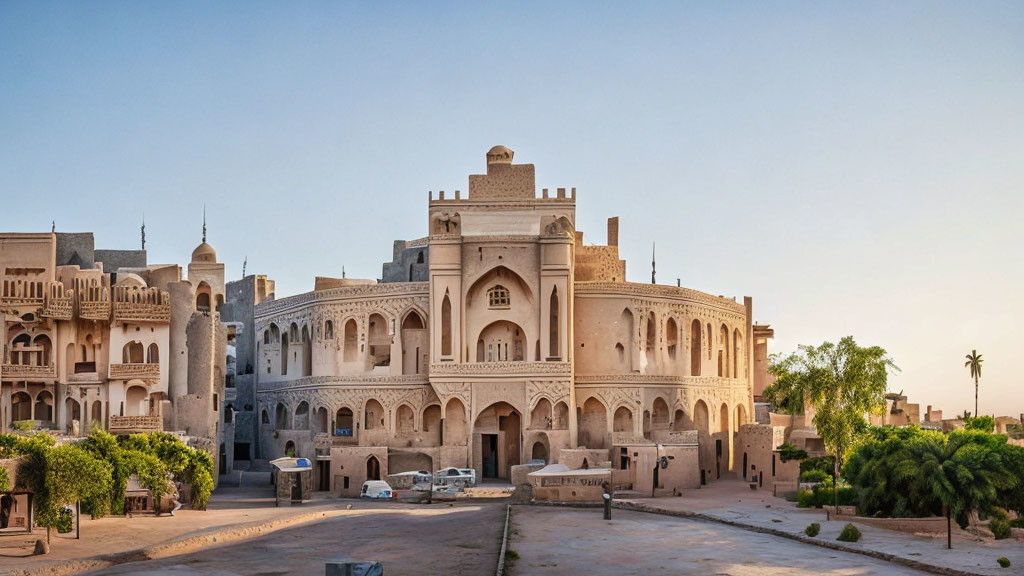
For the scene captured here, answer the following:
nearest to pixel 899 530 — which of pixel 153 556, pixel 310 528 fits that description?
pixel 310 528

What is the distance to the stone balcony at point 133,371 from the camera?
197 feet

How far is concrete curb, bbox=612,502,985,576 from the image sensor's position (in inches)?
1455

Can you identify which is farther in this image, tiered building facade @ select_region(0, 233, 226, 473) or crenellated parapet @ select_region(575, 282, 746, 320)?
crenellated parapet @ select_region(575, 282, 746, 320)

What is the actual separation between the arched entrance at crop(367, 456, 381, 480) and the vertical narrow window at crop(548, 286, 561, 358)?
34.5 ft

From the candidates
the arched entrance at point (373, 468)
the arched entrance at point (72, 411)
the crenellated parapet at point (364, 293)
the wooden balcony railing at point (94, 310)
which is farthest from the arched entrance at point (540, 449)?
the arched entrance at point (72, 411)

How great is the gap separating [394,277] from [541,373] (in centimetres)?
2177

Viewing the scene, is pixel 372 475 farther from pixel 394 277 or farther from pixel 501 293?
pixel 394 277

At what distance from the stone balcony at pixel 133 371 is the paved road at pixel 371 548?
14264 mm

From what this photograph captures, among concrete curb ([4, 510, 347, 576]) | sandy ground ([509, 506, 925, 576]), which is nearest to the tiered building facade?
concrete curb ([4, 510, 347, 576])

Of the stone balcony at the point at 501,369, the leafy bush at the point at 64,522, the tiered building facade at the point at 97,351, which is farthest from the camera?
the stone balcony at the point at 501,369

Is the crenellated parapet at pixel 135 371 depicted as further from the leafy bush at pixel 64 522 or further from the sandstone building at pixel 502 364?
the leafy bush at pixel 64 522

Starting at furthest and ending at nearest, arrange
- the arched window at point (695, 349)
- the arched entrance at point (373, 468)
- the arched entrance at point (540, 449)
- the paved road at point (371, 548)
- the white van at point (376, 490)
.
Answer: the arched window at point (695, 349) → the arched entrance at point (540, 449) → the arched entrance at point (373, 468) → the white van at point (376, 490) → the paved road at point (371, 548)

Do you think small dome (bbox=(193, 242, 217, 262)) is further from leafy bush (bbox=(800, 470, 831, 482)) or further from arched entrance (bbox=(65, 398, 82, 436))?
leafy bush (bbox=(800, 470, 831, 482))

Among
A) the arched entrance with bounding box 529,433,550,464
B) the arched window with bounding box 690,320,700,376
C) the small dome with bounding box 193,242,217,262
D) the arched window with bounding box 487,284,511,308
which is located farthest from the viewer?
the small dome with bounding box 193,242,217,262
